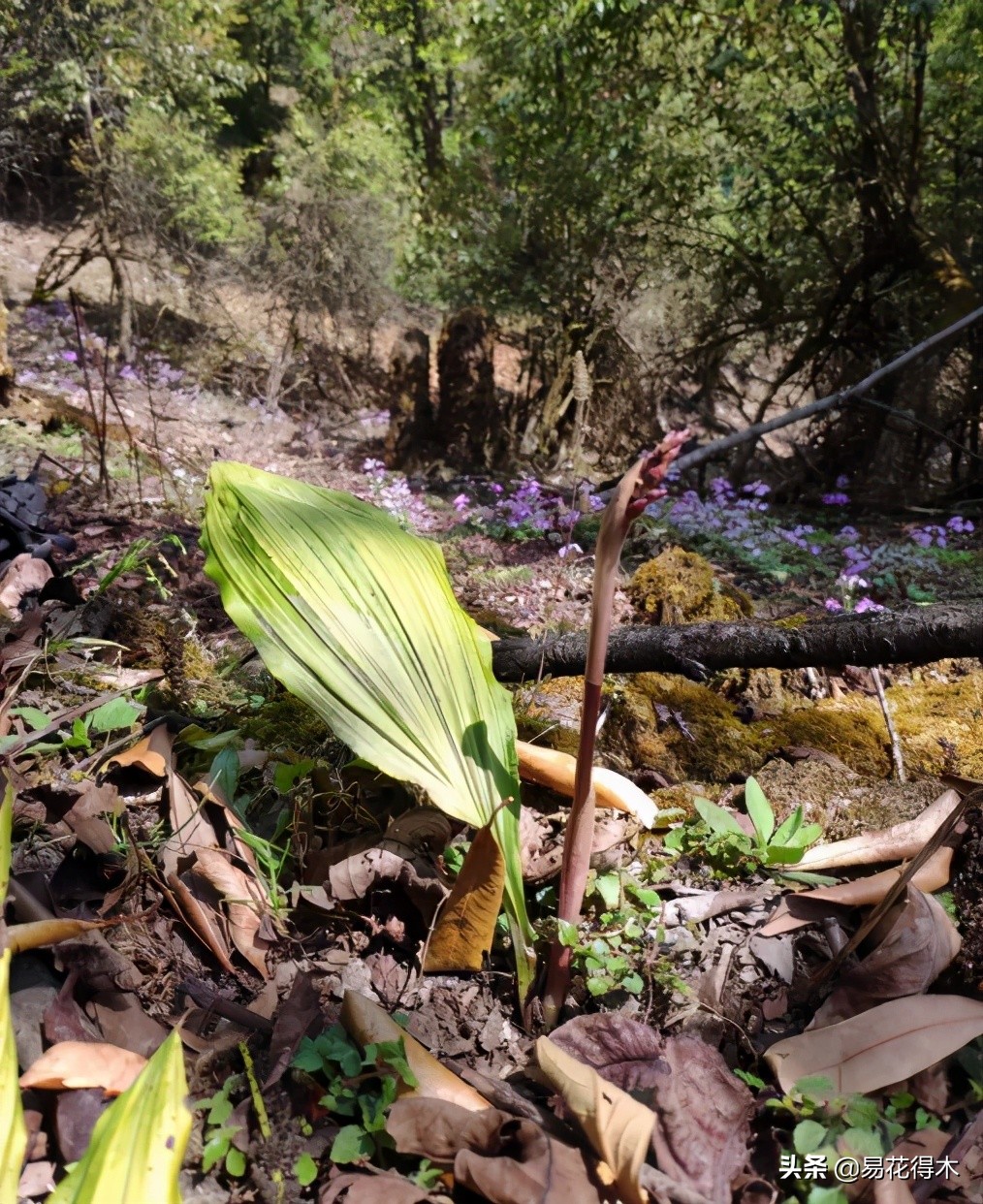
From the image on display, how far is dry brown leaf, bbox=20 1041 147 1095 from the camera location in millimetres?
1050

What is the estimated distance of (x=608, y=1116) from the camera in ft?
3.40

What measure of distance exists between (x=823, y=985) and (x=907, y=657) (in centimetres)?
84

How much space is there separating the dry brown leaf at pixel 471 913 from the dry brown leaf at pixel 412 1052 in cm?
17

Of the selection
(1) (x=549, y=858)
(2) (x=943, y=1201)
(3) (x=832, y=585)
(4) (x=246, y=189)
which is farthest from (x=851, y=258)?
(4) (x=246, y=189)

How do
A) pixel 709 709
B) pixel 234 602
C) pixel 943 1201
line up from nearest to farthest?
1. pixel 943 1201
2. pixel 234 602
3. pixel 709 709

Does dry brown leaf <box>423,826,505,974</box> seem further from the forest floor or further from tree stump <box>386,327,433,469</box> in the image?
tree stump <box>386,327,433,469</box>

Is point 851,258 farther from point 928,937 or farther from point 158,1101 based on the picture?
point 158,1101

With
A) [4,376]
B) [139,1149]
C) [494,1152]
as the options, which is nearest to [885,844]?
[494,1152]

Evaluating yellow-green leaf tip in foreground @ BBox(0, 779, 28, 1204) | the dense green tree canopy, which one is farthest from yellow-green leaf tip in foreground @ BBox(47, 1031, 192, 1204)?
the dense green tree canopy

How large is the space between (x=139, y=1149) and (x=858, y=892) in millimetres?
1162

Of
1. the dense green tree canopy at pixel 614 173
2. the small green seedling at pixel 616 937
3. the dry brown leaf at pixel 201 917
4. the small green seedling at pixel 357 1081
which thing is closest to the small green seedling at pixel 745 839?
the small green seedling at pixel 616 937

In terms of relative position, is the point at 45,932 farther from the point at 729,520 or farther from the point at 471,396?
the point at 471,396

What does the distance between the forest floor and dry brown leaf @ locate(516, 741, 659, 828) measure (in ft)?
0.19

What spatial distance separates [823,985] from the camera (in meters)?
1.32
